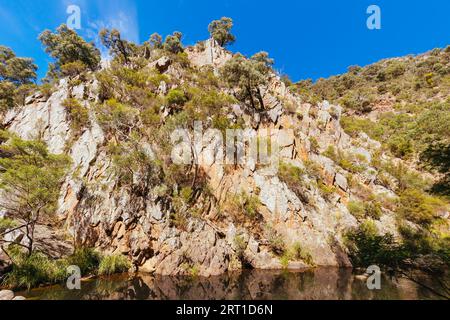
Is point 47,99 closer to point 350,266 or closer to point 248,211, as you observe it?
point 248,211

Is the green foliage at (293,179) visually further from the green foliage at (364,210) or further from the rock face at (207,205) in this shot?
the green foliage at (364,210)

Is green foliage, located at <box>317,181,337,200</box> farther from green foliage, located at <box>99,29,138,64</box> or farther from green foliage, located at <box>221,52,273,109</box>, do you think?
green foliage, located at <box>99,29,138,64</box>

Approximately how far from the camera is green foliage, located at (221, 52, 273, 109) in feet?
101

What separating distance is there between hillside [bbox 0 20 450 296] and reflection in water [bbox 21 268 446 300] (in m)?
2.04

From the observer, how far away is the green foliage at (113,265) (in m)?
15.6

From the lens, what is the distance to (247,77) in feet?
101

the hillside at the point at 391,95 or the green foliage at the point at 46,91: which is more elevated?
the hillside at the point at 391,95

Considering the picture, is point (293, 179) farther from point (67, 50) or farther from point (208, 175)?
point (67, 50)

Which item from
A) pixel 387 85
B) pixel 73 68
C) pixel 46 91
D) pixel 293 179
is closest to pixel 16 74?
pixel 73 68

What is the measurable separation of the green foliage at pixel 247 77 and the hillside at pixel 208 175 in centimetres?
22

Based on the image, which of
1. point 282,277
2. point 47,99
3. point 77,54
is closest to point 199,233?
point 282,277

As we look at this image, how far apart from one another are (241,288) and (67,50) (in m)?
43.4

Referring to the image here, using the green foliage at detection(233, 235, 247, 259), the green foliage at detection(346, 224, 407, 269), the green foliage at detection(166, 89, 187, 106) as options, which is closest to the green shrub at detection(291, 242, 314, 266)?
the green foliage at detection(233, 235, 247, 259)

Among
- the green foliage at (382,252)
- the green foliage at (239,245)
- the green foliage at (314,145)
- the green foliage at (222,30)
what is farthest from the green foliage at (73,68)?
the green foliage at (382,252)
